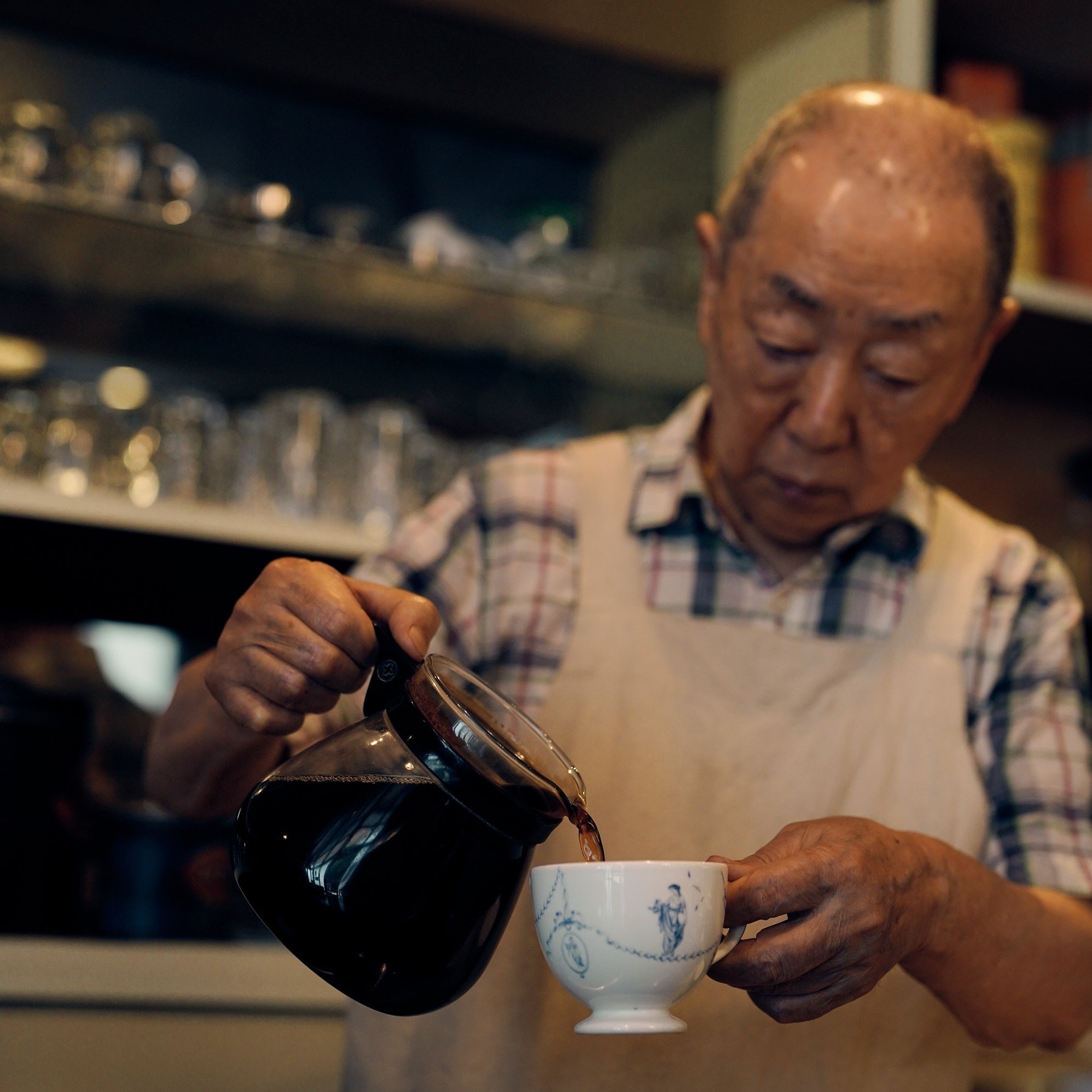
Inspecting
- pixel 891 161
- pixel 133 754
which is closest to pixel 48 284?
pixel 133 754

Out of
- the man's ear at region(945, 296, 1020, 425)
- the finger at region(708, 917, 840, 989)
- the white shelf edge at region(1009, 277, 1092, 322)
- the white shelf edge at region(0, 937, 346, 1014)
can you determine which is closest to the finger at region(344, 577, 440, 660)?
Result: the finger at region(708, 917, 840, 989)

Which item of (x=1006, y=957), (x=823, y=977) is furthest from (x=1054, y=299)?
(x=823, y=977)

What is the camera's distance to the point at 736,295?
1179 millimetres

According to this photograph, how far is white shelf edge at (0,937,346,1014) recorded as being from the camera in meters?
1.51

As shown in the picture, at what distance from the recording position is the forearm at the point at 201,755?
103cm

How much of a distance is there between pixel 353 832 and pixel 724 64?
5.31 feet

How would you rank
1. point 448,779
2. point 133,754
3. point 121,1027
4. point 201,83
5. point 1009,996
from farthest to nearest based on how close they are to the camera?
point 201,83
point 133,754
point 121,1027
point 1009,996
point 448,779

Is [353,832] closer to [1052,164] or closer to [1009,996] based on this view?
[1009,996]

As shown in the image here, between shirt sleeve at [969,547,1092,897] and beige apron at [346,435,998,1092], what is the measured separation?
0.02 meters

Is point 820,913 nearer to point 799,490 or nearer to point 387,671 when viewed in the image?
point 387,671

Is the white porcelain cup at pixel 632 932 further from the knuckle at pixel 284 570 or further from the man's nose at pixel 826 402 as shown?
the man's nose at pixel 826 402

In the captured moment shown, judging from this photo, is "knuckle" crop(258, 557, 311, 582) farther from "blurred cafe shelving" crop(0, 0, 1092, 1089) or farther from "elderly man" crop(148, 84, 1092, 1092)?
"blurred cafe shelving" crop(0, 0, 1092, 1089)

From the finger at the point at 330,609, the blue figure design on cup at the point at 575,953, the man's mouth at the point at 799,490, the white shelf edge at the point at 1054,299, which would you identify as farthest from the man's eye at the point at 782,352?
the white shelf edge at the point at 1054,299

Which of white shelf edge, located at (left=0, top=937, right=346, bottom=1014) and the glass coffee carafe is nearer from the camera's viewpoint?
the glass coffee carafe
